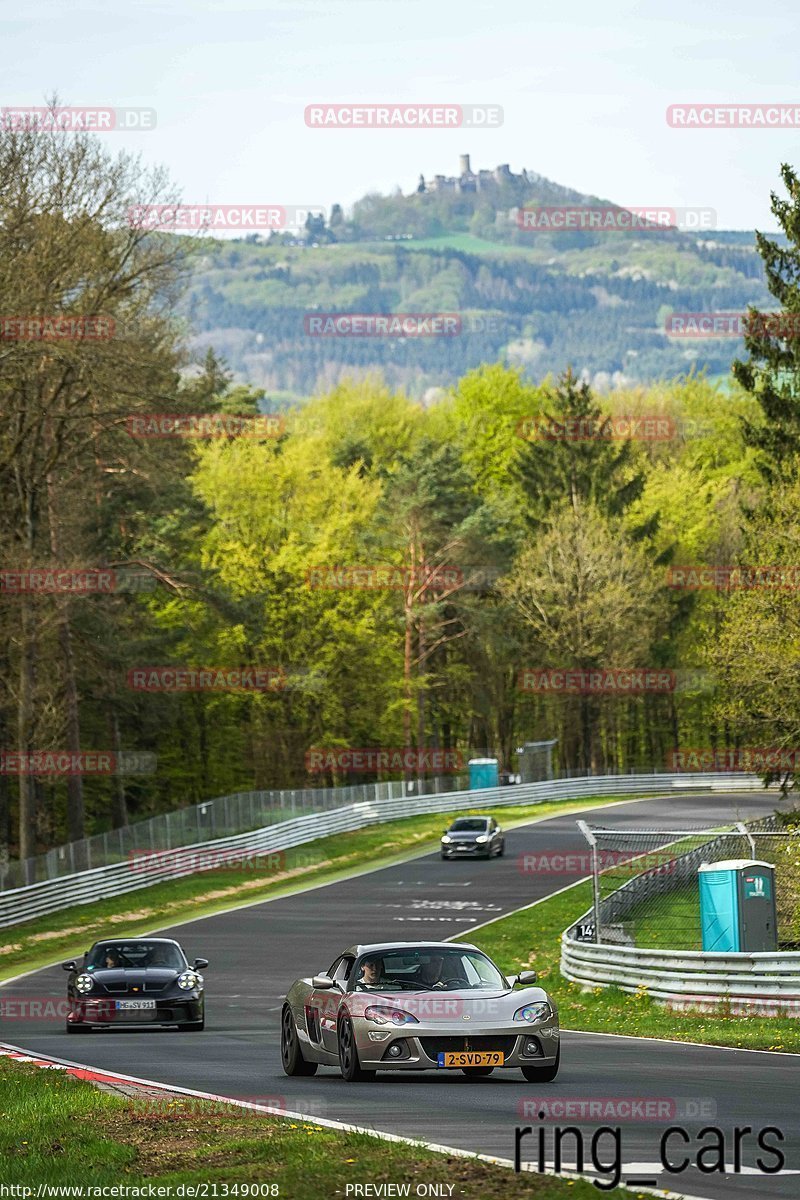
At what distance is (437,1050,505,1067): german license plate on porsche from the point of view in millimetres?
14328

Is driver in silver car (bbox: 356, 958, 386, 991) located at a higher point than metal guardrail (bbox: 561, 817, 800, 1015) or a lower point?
higher

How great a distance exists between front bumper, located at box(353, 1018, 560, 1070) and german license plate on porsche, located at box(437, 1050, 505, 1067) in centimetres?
3

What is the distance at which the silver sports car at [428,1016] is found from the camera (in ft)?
47.0

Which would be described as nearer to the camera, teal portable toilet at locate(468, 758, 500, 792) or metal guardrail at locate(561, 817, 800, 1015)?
metal guardrail at locate(561, 817, 800, 1015)

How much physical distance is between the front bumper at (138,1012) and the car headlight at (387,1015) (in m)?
9.04

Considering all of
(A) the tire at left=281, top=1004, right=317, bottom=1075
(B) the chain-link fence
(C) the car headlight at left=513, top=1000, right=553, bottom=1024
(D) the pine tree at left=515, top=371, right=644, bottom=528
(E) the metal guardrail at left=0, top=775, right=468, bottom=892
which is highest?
(D) the pine tree at left=515, top=371, right=644, bottom=528

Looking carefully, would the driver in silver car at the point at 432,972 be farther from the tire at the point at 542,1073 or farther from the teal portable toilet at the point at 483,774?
the teal portable toilet at the point at 483,774

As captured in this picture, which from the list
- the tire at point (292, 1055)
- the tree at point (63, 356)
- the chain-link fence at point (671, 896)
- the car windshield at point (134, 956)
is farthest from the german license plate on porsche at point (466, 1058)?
the tree at point (63, 356)

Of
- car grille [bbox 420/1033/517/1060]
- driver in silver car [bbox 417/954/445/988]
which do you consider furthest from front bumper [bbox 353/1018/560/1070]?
driver in silver car [bbox 417/954/445/988]

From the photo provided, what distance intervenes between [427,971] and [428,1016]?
2.86 ft

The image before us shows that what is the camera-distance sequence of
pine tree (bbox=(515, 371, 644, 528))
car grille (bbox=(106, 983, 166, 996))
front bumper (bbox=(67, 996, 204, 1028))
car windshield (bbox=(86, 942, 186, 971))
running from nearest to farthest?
1. front bumper (bbox=(67, 996, 204, 1028))
2. car grille (bbox=(106, 983, 166, 996))
3. car windshield (bbox=(86, 942, 186, 971))
4. pine tree (bbox=(515, 371, 644, 528))

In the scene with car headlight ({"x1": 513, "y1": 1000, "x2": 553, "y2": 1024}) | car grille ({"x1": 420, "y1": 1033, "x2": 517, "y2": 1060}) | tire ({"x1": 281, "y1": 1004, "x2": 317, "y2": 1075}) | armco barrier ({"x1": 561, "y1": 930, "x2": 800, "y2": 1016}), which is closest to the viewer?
car grille ({"x1": 420, "y1": 1033, "x2": 517, "y2": 1060})

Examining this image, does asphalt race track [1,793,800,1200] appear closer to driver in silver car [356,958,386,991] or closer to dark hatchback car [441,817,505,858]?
driver in silver car [356,958,386,991]

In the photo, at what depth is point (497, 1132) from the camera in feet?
37.4
